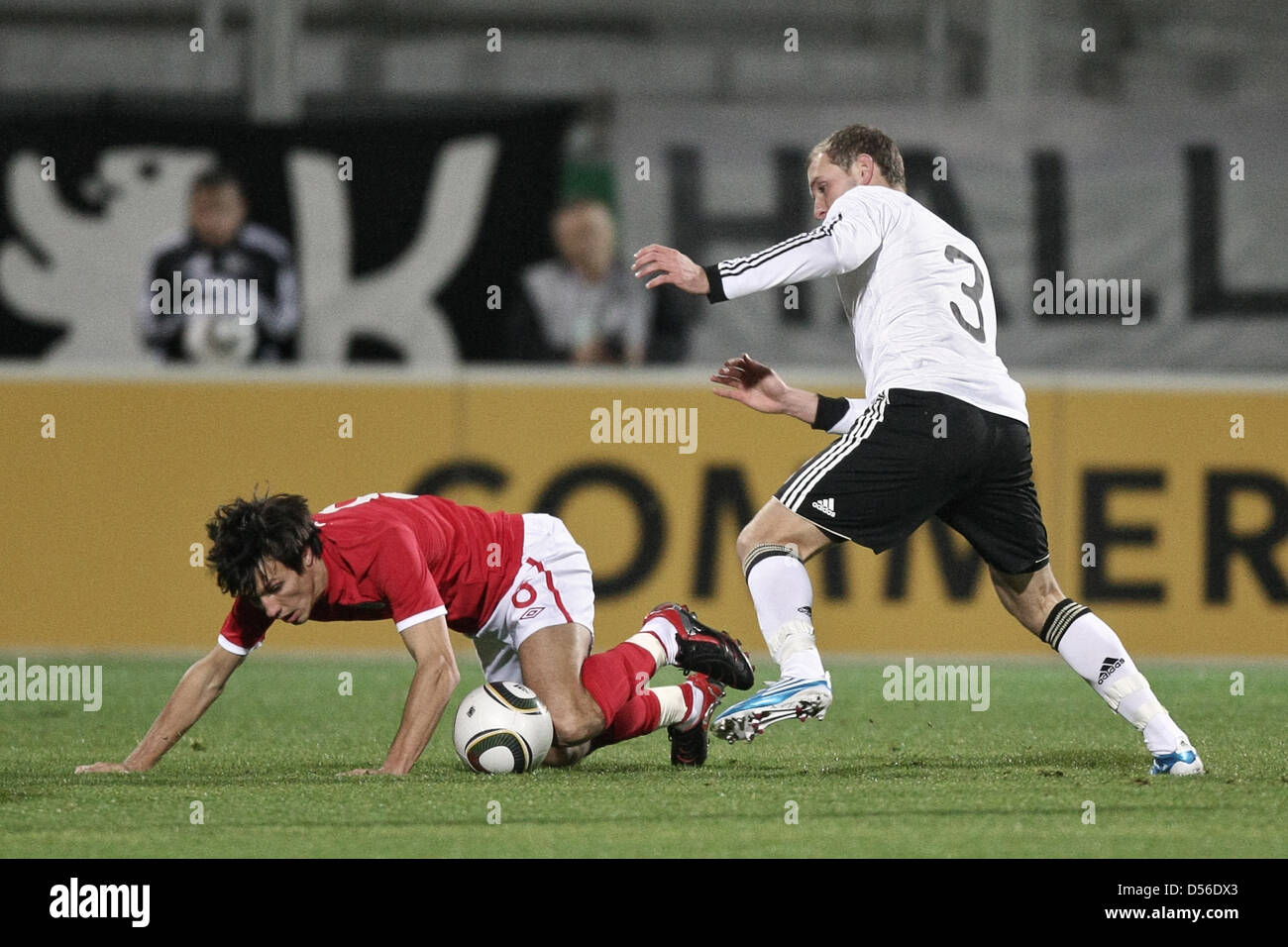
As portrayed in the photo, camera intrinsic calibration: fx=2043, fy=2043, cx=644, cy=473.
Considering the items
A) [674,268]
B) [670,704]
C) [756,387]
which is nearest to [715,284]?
[674,268]

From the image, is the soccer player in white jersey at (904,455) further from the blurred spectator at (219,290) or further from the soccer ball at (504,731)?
the blurred spectator at (219,290)

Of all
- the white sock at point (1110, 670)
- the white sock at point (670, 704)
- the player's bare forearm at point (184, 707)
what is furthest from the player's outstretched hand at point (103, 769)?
the white sock at point (1110, 670)

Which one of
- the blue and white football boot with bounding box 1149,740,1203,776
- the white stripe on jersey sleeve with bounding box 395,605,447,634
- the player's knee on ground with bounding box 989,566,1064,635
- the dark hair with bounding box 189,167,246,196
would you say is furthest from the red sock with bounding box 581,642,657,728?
the dark hair with bounding box 189,167,246,196

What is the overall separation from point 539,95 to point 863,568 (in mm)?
4666

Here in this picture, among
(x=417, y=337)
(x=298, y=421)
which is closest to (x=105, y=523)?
(x=298, y=421)

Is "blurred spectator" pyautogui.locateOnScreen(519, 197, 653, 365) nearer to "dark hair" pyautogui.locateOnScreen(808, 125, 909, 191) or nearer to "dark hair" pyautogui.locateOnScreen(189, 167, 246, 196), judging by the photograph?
"dark hair" pyautogui.locateOnScreen(189, 167, 246, 196)

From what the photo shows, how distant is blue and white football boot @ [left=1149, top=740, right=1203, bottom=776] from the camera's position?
19.2 ft

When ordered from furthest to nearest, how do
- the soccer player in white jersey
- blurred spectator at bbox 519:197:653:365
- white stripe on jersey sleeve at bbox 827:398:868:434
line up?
blurred spectator at bbox 519:197:653:365
white stripe on jersey sleeve at bbox 827:398:868:434
the soccer player in white jersey

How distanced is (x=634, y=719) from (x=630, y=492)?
4.42 m

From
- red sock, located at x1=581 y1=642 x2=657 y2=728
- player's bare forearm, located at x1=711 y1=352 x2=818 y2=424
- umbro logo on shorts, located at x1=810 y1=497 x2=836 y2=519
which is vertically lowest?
red sock, located at x1=581 y1=642 x2=657 y2=728

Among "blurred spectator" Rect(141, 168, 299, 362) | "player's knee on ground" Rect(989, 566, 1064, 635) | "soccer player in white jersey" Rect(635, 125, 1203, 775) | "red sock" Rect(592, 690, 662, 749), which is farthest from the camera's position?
"blurred spectator" Rect(141, 168, 299, 362)

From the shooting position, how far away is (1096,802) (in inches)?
211

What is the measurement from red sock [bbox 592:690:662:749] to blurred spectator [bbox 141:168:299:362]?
5.29m

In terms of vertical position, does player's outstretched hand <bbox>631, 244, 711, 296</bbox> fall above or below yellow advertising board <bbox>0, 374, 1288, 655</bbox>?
above
